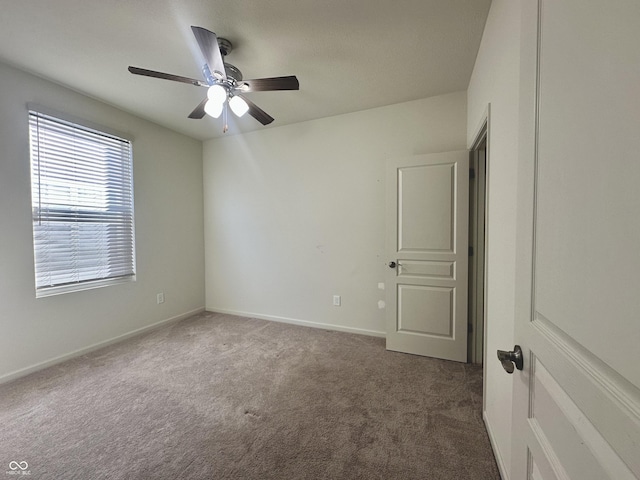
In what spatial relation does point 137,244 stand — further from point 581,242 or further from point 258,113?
point 581,242

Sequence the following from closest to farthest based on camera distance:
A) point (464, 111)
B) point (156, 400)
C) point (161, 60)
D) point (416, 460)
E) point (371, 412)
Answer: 1. point (416, 460)
2. point (371, 412)
3. point (156, 400)
4. point (161, 60)
5. point (464, 111)

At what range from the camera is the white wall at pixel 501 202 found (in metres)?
1.22

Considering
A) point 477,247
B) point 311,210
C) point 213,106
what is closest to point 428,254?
point 477,247

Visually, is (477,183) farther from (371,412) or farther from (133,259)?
(133,259)

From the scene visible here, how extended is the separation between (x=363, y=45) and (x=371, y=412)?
2.65 meters

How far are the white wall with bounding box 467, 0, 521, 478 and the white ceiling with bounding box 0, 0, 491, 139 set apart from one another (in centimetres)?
42

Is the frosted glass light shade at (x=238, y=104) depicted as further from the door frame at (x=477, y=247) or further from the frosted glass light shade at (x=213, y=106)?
the door frame at (x=477, y=247)

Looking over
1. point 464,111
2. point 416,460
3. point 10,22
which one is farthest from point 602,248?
point 10,22

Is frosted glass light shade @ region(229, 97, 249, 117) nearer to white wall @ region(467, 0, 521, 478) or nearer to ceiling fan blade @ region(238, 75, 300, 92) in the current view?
ceiling fan blade @ region(238, 75, 300, 92)

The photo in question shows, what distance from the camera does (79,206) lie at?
2613 millimetres

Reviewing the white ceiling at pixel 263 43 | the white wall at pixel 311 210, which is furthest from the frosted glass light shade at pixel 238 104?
the white wall at pixel 311 210

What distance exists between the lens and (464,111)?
8.55 ft

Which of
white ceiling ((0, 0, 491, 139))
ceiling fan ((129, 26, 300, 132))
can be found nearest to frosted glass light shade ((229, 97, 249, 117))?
ceiling fan ((129, 26, 300, 132))

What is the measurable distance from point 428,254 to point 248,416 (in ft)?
6.56
